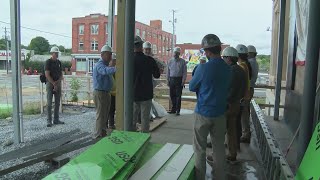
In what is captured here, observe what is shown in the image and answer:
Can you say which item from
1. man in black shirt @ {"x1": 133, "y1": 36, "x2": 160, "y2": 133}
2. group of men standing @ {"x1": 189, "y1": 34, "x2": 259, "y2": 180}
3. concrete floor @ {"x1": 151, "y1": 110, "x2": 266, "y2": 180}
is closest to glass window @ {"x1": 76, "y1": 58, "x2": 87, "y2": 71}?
concrete floor @ {"x1": 151, "y1": 110, "x2": 266, "y2": 180}

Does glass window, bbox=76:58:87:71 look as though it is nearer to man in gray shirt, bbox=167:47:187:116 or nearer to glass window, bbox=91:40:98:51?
glass window, bbox=91:40:98:51

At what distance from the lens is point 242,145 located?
18.3 ft

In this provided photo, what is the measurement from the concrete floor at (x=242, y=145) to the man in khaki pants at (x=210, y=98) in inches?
28.7

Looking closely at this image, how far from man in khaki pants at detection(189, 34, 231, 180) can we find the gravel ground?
266 cm

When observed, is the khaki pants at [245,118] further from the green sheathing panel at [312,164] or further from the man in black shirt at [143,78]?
the green sheathing panel at [312,164]

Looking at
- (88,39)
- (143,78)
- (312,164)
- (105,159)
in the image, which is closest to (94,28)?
(88,39)

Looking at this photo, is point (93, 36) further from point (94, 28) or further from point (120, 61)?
point (120, 61)

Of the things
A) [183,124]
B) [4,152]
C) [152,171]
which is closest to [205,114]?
[152,171]

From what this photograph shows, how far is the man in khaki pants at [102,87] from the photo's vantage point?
593cm

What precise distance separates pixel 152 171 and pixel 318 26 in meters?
2.04

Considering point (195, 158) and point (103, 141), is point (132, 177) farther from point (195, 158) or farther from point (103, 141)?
point (195, 158)

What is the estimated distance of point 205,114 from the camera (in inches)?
140

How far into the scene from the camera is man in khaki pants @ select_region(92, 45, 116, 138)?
593 cm

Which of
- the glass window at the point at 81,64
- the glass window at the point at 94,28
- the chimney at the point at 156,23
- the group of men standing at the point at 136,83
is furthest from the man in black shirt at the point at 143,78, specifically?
the glass window at the point at 81,64
